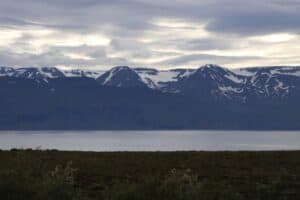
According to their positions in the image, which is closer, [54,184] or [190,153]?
[54,184]

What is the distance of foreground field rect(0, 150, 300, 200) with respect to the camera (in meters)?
18.2

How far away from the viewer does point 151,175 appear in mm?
24062

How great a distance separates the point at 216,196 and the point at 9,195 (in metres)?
5.44

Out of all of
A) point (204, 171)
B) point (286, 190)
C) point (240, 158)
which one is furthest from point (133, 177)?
point (240, 158)

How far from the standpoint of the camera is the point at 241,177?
25.0m

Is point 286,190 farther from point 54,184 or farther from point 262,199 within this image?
point 54,184

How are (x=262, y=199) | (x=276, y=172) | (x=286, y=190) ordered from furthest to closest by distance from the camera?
(x=276, y=172), (x=286, y=190), (x=262, y=199)

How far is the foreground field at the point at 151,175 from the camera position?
1823 centimetres

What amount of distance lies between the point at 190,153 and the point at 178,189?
15252 millimetres

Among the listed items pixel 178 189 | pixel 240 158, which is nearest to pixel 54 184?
pixel 178 189

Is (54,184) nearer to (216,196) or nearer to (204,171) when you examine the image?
(216,196)

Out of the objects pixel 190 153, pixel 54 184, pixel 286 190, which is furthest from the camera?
pixel 190 153

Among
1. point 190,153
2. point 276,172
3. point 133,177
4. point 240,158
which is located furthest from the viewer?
point 190,153

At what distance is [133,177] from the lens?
24312mm
